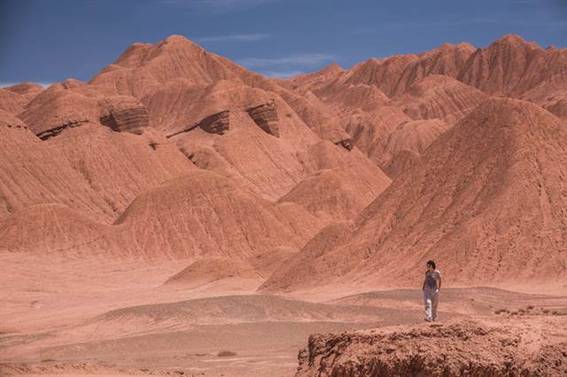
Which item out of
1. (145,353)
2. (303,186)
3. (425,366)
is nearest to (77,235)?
(303,186)

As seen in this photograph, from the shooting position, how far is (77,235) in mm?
63750

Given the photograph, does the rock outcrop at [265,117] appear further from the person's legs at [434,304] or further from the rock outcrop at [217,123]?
the person's legs at [434,304]

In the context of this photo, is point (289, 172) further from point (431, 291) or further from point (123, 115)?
point (431, 291)

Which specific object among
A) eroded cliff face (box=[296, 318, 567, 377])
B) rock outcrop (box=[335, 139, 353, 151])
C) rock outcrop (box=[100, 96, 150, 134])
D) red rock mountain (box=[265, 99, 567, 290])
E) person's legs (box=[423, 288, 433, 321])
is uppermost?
rock outcrop (box=[335, 139, 353, 151])

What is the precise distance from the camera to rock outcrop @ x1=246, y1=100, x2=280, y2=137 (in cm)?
9756

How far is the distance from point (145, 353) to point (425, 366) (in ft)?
49.9

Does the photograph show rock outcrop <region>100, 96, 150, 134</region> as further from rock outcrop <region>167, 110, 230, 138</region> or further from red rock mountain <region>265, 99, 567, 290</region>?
red rock mountain <region>265, 99, 567, 290</region>

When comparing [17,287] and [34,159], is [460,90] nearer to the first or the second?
[34,159]

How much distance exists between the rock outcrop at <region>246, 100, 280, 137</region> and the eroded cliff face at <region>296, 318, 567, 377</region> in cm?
8597

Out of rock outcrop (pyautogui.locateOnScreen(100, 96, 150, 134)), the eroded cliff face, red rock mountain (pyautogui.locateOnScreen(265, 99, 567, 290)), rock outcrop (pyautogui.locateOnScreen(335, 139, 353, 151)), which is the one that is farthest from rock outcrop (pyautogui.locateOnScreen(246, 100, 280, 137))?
the eroded cliff face

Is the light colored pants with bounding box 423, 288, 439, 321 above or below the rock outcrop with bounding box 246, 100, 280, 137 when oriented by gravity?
below

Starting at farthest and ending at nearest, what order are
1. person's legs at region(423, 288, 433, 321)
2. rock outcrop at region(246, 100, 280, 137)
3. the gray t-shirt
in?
rock outcrop at region(246, 100, 280, 137) → the gray t-shirt → person's legs at region(423, 288, 433, 321)

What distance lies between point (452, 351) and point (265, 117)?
87736mm

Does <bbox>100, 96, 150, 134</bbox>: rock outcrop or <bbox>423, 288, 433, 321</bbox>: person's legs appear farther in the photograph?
<bbox>100, 96, 150, 134</bbox>: rock outcrop
